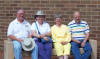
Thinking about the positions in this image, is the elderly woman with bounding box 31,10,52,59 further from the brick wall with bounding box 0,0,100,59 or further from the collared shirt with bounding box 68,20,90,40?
the brick wall with bounding box 0,0,100,59

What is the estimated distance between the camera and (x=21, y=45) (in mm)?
6840

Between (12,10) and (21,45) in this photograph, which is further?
(12,10)

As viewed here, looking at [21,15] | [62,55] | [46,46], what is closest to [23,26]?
[21,15]

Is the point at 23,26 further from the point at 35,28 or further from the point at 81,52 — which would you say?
the point at 81,52

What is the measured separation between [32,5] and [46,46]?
6.87 feet

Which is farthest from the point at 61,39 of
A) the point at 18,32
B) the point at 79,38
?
the point at 18,32

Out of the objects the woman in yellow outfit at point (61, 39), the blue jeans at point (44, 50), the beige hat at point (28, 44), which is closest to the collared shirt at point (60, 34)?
the woman in yellow outfit at point (61, 39)

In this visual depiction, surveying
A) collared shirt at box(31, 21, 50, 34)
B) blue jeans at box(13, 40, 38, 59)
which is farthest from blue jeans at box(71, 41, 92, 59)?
blue jeans at box(13, 40, 38, 59)

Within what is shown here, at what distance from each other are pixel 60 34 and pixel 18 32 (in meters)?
1.04

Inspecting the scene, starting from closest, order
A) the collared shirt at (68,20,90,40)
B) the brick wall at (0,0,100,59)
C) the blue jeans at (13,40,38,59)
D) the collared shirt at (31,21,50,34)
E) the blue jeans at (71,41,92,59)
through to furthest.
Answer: the blue jeans at (13,40,38,59) → the blue jeans at (71,41,92,59) → the collared shirt at (31,21,50,34) → the collared shirt at (68,20,90,40) → the brick wall at (0,0,100,59)

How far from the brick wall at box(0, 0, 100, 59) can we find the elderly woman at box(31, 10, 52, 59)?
4.72 ft

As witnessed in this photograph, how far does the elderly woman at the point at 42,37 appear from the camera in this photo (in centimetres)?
686

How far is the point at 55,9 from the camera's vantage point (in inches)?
336

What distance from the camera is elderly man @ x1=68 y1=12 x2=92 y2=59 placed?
276 inches
